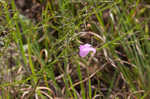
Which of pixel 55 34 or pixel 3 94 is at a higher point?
pixel 55 34

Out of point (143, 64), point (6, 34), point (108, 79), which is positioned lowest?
point (108, 79)

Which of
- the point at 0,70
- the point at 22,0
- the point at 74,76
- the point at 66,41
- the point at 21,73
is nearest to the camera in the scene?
the point at 66,41

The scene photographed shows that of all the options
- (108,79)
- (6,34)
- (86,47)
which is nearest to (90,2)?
(86,47)

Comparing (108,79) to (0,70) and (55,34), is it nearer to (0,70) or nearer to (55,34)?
(55,34)

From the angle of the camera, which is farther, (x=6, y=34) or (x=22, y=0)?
(x=22, y=0)

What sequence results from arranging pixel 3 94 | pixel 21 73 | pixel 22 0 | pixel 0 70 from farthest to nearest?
1. pixel 22 0
2. pixel 21 73
3. pixel 0 70
4. pixel 3 94

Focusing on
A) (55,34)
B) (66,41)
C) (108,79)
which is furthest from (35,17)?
(66,41)
